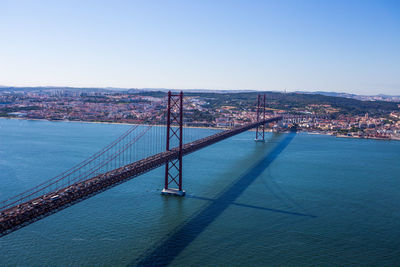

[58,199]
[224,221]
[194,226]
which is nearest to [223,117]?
[224,221]

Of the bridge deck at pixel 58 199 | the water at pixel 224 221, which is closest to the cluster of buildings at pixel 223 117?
the water at pixel 224 221

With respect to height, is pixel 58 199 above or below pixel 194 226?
above

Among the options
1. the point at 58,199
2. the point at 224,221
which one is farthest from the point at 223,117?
the point at 58,199

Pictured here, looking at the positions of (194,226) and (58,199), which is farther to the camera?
(194,226)

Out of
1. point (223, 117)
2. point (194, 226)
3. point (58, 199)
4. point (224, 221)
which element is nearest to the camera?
point (58, 199)

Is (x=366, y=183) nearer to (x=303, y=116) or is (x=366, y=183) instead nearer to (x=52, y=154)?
(x=52, y=154)

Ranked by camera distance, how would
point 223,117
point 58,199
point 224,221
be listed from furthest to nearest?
point 223,117, point 224,221, point 58,199

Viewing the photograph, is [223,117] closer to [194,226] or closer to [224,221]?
[224,221]

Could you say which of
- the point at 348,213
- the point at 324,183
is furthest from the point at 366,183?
the point at 348,213

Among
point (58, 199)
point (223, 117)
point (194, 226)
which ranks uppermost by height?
point (58, 199)

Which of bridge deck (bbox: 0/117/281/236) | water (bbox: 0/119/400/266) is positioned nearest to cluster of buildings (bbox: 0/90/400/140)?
water (bbox: 0/119/400/266)
